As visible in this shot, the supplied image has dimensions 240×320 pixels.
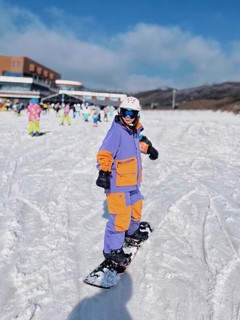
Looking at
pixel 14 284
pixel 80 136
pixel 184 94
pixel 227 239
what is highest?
pixel 184 94

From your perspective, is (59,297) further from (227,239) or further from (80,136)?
(80,136)

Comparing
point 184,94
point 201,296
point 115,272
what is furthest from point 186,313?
point 184,94

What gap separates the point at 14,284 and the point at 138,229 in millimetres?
1369

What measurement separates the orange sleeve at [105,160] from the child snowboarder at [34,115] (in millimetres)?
9112

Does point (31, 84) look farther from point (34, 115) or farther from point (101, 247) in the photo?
point (101, 247)

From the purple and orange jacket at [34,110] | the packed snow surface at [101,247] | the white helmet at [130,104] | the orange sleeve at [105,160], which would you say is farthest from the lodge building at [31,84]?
the orange sleeve at [105,160]

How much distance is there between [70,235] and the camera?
3709 mm

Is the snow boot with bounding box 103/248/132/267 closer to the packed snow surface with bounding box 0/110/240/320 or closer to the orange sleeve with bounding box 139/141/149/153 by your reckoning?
the packed snow surface with bounding box 0/110/240/320

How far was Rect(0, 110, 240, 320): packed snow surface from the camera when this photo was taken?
2.48 m

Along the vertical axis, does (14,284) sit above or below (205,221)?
below

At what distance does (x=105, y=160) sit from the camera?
2895mm

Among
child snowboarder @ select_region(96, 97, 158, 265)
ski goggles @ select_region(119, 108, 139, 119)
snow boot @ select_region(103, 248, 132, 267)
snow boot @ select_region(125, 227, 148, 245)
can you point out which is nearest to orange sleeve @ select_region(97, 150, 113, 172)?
child snowboarder @ select_region(96, 97, 158, 265)

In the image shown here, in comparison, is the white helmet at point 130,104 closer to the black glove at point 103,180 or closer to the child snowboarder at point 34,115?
the black glove at point 103,180

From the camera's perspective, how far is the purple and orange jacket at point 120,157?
2.94 m
